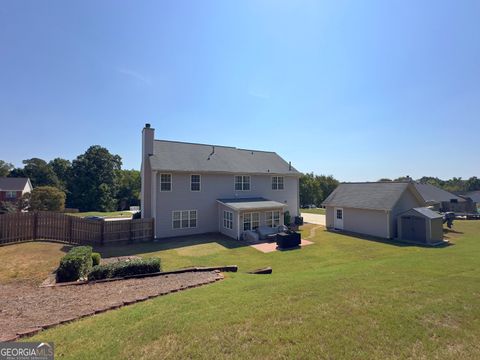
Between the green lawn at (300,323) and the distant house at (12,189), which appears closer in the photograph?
the green lawn at (300,323)

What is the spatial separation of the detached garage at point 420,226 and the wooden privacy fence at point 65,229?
21504 mm

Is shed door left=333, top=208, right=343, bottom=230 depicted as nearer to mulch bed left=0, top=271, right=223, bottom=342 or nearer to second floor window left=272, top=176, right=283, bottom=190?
second floor window left=272, top=176, right=283, bottom=190

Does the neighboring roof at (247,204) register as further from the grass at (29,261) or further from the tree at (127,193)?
the tree at (127,193)

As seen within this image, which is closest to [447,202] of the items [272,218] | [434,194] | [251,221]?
[434,194]

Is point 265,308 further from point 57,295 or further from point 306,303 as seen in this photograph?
point 57,295

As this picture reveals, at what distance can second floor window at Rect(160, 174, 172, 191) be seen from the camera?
65.6 feet

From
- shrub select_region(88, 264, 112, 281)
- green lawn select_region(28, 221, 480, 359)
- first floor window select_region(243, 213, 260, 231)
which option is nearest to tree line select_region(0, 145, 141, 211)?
first floor window select_region(243, 213, 260, 231)

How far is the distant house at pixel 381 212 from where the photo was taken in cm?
1941

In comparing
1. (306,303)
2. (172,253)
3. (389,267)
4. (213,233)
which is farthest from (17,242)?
(389,267)

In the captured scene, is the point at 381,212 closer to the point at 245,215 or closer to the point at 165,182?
the point at 245,215

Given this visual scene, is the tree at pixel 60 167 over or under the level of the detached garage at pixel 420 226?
over

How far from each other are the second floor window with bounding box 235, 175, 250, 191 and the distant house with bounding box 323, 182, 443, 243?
29.9ft

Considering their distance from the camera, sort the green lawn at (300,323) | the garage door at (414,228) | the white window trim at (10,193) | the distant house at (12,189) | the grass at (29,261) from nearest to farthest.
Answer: the green lawn at (300,323) < the grass at (29,261) < the garage door at (414,228) < the distant house at (12,189) < the white window trim at (10,193)

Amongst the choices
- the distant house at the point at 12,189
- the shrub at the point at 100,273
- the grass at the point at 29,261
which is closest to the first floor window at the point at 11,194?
the distant house at the point at 12,189
